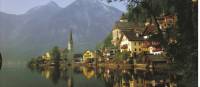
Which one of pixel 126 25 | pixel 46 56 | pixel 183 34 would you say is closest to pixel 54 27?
pixel 46 56

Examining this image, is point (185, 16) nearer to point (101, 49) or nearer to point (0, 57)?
point (101, 49)

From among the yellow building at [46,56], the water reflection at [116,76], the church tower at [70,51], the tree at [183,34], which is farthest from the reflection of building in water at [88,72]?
the tree at [183,34]

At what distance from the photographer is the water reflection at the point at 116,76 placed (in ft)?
8.69

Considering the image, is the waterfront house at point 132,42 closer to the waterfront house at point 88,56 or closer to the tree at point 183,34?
the tree at point 183,34

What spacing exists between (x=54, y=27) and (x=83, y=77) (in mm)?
421

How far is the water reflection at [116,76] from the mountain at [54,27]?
6.7 inches

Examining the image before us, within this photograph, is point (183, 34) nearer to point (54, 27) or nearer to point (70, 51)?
point (70, 51)

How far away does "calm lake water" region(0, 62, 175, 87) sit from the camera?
2.71 meters

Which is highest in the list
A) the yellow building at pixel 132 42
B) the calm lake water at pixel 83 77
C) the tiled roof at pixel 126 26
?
the tiled roof at pixel 126 26

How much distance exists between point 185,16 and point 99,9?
615mm

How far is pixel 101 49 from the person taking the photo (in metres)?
2.87

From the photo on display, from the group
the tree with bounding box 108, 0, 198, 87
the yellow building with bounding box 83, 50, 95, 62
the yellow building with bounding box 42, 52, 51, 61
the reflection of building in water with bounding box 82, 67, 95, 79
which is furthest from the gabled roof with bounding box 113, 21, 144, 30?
the yellow building with bounding box 42, 52, 51, 61

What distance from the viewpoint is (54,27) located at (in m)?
3.08

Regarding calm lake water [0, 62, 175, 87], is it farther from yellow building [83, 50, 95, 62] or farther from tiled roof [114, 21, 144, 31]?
tiled roof [114, 21, 144, 31]
